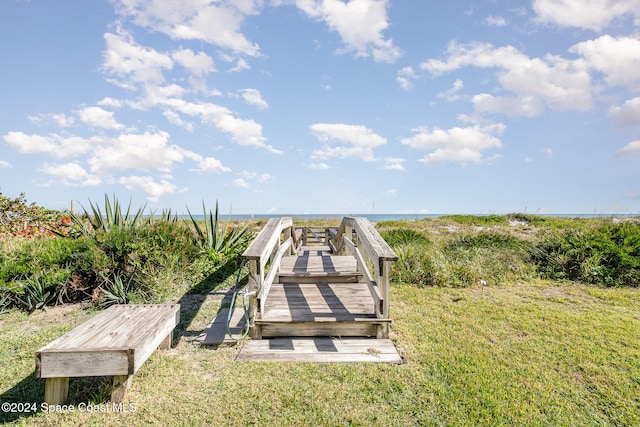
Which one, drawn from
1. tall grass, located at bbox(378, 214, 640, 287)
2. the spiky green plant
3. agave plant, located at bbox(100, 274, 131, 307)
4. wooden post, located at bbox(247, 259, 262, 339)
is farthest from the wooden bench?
tall grass, located at bbox(378, 214, 640, 287)

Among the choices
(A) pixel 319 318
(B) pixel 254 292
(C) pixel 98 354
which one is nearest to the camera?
(C) pixel 98 354

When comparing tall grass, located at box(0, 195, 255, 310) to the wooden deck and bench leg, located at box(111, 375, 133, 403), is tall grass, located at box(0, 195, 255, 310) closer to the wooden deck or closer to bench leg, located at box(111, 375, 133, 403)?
the wooden deck

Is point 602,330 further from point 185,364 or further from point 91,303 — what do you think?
point 91,303

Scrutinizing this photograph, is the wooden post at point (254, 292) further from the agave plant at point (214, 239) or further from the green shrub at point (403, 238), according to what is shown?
the green shrub at point (403, 238)

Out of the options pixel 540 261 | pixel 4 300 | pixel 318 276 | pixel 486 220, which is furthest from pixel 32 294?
pixel 486 220

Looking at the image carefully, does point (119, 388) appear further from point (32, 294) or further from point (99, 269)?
point (32, 294)

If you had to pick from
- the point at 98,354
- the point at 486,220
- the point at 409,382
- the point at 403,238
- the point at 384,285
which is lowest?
the point at 409,382

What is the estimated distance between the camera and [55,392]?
254 cm

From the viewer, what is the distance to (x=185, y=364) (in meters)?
3.25

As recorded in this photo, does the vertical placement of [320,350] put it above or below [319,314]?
below

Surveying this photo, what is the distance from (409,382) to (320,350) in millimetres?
1041

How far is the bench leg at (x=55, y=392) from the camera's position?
2527mm

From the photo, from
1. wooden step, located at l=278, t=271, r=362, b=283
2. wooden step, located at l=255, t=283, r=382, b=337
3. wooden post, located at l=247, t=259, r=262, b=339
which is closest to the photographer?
wooden post, located at l=247, t=259, r=262, b=339

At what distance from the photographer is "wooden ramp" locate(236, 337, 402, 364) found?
3.33 metres
